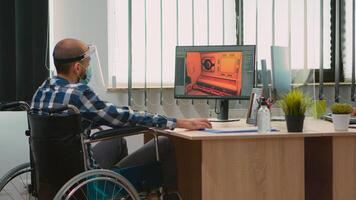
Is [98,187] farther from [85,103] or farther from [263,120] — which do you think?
[263,120]

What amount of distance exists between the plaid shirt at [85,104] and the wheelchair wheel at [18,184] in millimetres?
349

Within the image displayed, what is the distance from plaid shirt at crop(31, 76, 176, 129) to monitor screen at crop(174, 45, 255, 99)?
2.91 ft

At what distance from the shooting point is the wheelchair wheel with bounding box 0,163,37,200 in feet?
8.06

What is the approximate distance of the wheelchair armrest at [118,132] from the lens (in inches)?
84.7

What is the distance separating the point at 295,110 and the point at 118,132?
0.86 m

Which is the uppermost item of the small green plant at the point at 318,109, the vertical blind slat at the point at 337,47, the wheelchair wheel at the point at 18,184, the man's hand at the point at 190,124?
the vertical blind slat at the point at 337,47

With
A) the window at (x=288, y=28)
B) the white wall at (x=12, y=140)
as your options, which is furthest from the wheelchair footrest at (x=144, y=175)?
the window at (x=288, y=28)

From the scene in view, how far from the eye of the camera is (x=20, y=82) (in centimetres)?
357

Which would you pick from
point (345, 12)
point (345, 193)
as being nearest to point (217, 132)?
point (345, 193)

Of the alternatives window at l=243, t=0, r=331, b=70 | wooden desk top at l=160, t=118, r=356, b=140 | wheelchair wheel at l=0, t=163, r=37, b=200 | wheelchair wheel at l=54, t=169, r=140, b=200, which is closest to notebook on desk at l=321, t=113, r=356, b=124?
wooden desk top at l=160, t=118, r=356, b=140

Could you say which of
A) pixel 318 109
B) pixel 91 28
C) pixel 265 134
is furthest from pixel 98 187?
pixel 91 28

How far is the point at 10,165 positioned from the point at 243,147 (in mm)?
1884

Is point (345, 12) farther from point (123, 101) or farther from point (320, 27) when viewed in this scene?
point (123, 101)

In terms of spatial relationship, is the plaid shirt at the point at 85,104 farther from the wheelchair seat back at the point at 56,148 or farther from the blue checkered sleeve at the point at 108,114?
the wheelchair seat back at the point at 56,148
